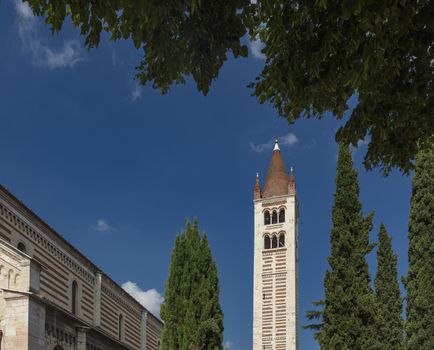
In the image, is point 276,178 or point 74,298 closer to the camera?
point 74,298

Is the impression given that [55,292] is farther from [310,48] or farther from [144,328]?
[310,48]

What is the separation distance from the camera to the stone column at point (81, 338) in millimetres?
23078

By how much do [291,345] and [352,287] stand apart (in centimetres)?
3533

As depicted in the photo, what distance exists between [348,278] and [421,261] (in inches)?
130

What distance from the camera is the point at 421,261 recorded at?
2169 cm

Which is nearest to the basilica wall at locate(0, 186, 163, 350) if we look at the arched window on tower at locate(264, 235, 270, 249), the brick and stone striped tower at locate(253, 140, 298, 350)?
the brick and stone striped tower at locate(253, 140, 298, 350)

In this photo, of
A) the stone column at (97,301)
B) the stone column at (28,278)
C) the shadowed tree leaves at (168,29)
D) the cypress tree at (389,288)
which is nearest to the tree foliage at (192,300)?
the stone column at (28,278)

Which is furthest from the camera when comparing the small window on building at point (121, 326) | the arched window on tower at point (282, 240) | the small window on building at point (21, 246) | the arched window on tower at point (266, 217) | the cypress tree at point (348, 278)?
the arched window on tower at point (266, 217)

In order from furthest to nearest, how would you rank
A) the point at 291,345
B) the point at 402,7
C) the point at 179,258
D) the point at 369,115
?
the point at 291,345 < the point at 179,258 < the point at 369,115 < the point at 402,7

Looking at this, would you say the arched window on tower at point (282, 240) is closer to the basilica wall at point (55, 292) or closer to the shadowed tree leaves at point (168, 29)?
the basilica wall at point (55, 292)

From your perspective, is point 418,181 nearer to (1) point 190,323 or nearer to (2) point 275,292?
(1) point 190,323

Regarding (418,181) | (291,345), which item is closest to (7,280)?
(418,181)

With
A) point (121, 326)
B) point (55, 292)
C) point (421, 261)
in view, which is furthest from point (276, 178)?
point (421, 261)

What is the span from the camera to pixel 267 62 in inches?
293
